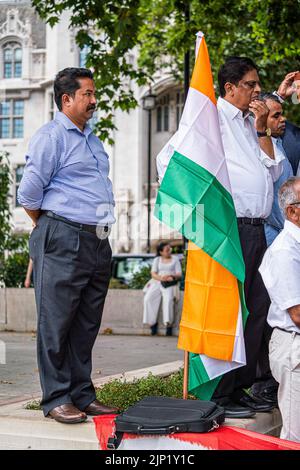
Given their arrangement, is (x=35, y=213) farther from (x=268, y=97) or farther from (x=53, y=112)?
(x=53, y=112)

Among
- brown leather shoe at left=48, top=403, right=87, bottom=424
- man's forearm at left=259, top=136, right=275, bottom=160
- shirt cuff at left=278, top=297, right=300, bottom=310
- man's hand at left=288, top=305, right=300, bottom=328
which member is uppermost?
man's forearm at left=259, top=136, right=275, bottom=160

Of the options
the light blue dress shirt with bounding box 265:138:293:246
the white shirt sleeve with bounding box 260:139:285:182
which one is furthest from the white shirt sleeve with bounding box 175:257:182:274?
the white shirt sleeve with bounding box 260:139:285:182

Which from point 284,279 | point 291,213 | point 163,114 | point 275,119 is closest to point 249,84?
point 275,119

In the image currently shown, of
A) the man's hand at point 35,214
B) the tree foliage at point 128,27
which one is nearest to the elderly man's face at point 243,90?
the man's hand at point 35,214

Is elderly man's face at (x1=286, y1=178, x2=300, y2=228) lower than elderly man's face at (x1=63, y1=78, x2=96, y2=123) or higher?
lower

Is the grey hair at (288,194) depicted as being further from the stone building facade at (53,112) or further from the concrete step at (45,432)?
the stone building facade at (53,112)

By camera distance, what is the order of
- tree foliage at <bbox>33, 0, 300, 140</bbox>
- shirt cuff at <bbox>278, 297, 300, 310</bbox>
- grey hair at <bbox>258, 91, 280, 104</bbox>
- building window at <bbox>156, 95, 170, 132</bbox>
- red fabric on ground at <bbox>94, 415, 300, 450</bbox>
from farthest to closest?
1. building window at <bbox>156, 95, 170, 132</bbox>
2. tree foliage at <bbox>33, 0, 300, 140</bbox>
3. grey hair at <bbox>258, 91, 280, 104</bbox>
4. shirt cuff at <bbox>278, 297, 300, 310</bbox>
5. red fabric on ground at <bbox>94, 415, 300, 450</bbox>

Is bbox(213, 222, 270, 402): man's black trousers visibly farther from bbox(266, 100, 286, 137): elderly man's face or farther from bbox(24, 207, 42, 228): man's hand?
bbox(24, 207, 42, 228): man's hand

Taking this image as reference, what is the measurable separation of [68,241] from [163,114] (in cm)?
4022

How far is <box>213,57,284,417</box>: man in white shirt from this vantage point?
234 inches

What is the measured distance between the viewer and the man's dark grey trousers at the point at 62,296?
550 cm

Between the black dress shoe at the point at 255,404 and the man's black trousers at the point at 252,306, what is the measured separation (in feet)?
0.17

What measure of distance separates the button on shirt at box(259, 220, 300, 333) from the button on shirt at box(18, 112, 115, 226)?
1.12m

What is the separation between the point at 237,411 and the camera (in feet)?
19.0
